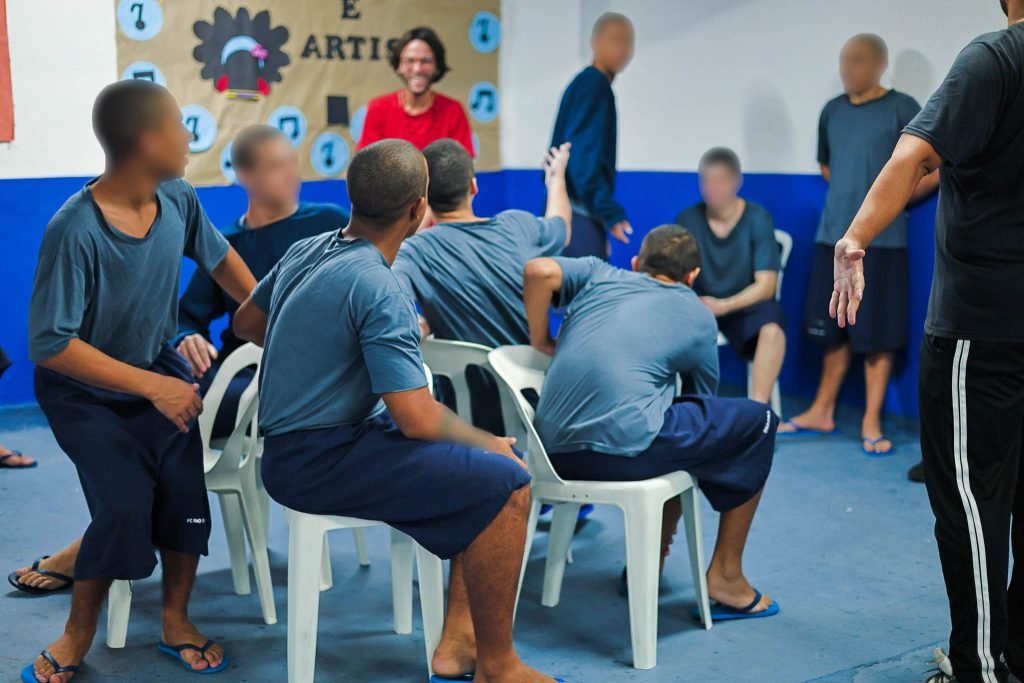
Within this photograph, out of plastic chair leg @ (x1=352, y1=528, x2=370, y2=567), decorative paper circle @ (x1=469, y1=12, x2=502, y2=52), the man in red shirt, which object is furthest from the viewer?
decorative paper circle @ (x1=469, y1=12, x2=502, y2=52)

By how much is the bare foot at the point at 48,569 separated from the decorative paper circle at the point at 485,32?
4.28 meters

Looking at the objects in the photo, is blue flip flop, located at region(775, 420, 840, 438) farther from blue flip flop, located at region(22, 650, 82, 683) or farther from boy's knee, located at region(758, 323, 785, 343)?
blue flip flop, located at region(22, 650, 82, 683)

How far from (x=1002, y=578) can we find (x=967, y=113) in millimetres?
1000

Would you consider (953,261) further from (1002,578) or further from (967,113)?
(1002,578)

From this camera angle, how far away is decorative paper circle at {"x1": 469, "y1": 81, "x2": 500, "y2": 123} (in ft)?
22.5

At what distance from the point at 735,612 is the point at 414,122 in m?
3.12

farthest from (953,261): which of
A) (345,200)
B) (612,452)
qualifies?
(345,200)

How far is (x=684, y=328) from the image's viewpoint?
10.1ft

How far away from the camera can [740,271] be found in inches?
208

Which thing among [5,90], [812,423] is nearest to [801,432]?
[812,423]

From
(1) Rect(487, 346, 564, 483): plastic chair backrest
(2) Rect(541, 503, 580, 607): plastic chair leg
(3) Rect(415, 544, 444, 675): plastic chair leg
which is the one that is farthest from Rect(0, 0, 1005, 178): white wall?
(3) Rect(415, 544, 444, 675): plastic chair leg

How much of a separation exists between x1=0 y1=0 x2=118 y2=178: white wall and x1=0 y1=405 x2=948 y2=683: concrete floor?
1.69m

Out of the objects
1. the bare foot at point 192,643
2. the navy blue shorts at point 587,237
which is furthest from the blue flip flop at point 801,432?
the bare foot at point 192,643

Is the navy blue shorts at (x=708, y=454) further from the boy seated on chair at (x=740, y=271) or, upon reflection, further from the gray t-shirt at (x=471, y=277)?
the boy seated on chair at (x=740, y=271)
